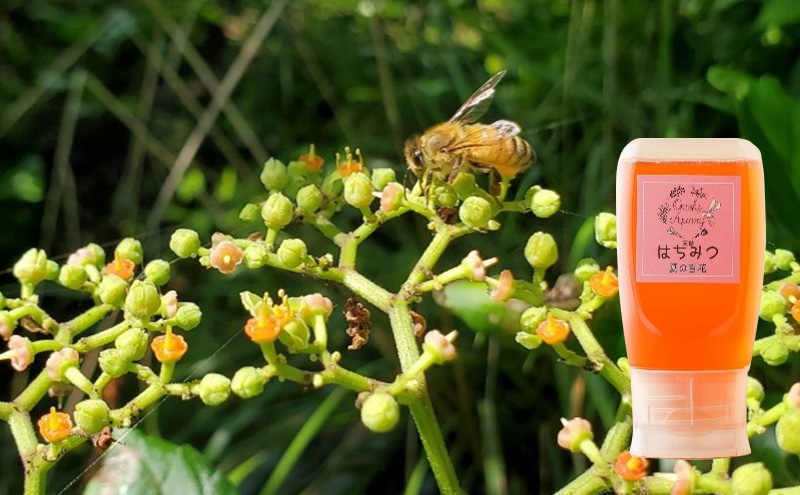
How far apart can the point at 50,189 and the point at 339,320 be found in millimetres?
777

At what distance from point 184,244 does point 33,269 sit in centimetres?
12

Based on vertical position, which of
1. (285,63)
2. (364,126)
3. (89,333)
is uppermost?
(285,63)

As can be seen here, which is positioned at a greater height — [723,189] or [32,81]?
[32,81]

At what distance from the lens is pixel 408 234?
1216mm

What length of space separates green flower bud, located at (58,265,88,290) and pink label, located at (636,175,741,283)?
41 centimetres

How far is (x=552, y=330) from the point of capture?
0.70 metres

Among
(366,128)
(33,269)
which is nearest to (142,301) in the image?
(33,269)

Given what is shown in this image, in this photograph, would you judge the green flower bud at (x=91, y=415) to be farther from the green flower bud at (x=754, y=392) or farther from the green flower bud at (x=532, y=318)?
the green flower bud at (x=754, y=392)

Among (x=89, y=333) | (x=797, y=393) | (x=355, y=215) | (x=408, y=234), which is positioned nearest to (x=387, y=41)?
(x=408, y=234)

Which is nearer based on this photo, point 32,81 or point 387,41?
point 387,41

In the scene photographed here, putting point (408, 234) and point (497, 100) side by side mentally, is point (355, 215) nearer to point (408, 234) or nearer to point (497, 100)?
point (408, 234)

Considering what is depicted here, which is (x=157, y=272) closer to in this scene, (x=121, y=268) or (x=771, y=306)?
(x=121, y=268)

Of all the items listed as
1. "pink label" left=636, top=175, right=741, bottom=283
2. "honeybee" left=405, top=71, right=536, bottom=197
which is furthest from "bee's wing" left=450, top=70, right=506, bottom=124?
"pink label" left=636, top=175, right=741, bottom=283

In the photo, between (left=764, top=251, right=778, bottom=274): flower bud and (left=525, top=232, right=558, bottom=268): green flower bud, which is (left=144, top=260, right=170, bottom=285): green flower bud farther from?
(left=764, top=251, right=778, bottom=274): flower bud
